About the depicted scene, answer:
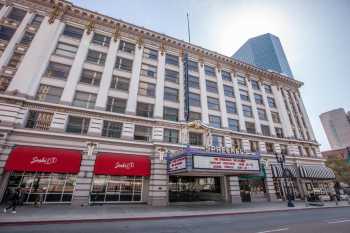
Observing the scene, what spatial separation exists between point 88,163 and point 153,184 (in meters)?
7.74

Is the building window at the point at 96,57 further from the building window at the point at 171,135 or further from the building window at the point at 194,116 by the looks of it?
the building window at the point at 194,116

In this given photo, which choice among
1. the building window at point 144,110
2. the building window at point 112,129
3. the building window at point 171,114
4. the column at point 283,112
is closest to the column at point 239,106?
the column at point 283,112

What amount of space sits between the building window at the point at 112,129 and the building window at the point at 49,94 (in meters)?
6.18

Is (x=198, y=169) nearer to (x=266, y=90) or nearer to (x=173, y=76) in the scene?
(x=173, y=76)

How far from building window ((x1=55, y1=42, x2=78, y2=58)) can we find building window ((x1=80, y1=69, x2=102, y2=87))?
123 inches

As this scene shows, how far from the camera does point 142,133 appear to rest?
24.3 meters

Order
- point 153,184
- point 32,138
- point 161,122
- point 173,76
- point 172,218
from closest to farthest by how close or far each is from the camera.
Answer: point 172,218 → point 32,138 → point 153,184 → point 161,122 → point 173,76

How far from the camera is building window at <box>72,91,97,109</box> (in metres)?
22.8

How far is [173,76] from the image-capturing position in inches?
1204

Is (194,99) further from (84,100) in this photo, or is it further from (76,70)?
(76,70)

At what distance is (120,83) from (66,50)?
834 centimetres

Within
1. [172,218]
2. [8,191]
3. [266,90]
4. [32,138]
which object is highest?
[266,90]

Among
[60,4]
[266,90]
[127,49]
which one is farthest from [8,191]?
[266,90]

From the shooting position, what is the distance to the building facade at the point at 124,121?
1927 centimetres
